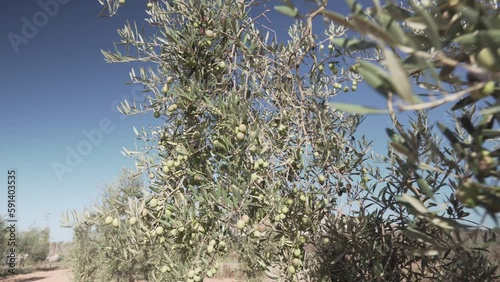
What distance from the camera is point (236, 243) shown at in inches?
87.0

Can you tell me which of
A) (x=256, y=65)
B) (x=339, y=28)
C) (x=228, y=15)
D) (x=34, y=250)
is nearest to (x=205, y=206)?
(x=256, y=65)

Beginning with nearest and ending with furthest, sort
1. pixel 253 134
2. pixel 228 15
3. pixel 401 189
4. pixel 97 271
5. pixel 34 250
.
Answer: pixel 253 134 < pixel 401 189 < pixel 228 15 < pixel 97 271 < pixel 34 250

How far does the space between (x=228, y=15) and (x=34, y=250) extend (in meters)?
40.3

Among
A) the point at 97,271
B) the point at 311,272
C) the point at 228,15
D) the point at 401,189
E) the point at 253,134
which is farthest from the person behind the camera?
the point at 97,271

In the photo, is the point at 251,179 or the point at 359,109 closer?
the point at 359,109

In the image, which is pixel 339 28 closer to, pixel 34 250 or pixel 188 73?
pixel 188 73

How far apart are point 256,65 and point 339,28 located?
0.92 metres

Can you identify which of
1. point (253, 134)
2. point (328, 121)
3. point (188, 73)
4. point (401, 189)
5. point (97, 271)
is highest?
point (188, 73)

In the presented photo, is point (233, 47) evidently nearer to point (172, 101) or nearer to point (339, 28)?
point (172, 101)

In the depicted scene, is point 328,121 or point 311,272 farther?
point 328,121

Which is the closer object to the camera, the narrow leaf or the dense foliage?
the narrow leaf

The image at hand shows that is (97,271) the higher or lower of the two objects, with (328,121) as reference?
lower

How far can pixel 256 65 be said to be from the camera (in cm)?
249

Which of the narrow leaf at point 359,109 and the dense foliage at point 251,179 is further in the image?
the dense foliage at point 251,179
